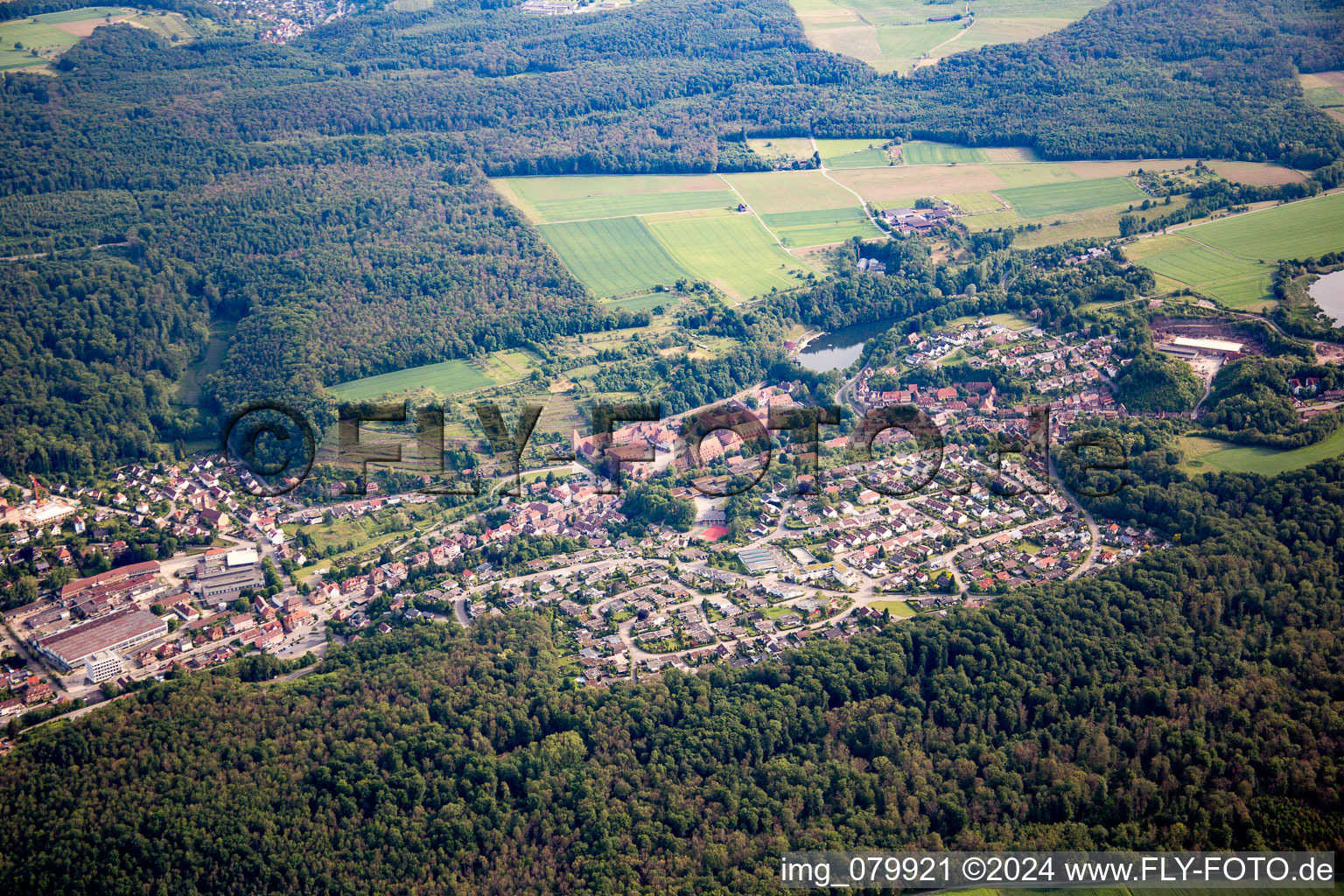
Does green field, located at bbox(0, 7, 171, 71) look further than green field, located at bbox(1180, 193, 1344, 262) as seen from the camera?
Yes

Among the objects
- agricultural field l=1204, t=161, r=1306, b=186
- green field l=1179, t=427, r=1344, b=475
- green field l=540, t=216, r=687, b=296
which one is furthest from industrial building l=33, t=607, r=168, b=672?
agricultural field l=1204, t=161, r=1306, b=186

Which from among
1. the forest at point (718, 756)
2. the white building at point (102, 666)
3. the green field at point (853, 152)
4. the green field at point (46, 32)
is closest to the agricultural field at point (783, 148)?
the green field at point (853, 152)

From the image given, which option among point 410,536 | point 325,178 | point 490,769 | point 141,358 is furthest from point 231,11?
point 490,769

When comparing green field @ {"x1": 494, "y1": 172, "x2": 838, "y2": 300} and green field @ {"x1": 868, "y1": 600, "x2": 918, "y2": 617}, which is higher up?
green field @ {"x1": 494, "y1": 172, "x2": 838, "y2": 300}

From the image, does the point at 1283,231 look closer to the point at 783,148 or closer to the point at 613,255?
the point at 783,148

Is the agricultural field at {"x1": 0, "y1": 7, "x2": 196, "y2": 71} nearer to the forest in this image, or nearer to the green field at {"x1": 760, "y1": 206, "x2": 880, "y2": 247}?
the green field at {"x1": 760, "y1": 206, "x2": 880, "y2": 247}

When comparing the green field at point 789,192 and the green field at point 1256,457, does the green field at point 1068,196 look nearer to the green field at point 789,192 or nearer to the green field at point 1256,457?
the green field at point 789,192

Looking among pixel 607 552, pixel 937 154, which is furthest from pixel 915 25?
pixel 607 552
